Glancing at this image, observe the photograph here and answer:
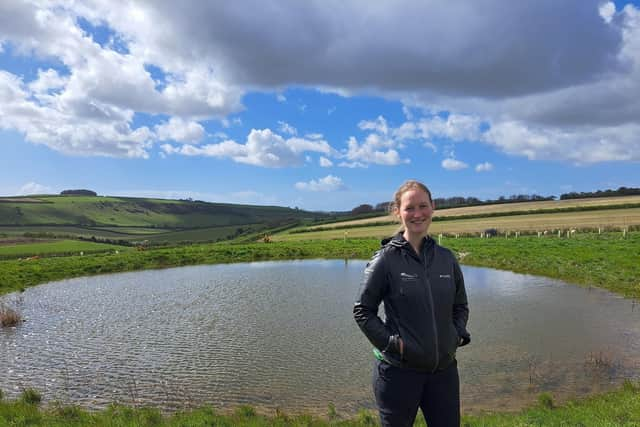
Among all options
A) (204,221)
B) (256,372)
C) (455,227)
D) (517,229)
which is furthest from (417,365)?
(204,221)

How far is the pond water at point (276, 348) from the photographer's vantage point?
8758 mm

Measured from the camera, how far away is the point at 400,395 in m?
3.92

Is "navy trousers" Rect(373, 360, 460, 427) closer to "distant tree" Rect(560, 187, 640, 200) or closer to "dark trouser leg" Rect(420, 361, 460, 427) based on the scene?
"dark trouser leg" Rect(420, 361, 460, 427)

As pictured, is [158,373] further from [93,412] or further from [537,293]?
[537,293]

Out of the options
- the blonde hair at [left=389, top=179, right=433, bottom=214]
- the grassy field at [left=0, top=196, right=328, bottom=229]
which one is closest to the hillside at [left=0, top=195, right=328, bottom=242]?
the grassy field at [left=0, top=196, right=328, bottom=229]

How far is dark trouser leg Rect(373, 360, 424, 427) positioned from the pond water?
4372mm

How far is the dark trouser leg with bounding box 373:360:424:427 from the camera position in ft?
12.9

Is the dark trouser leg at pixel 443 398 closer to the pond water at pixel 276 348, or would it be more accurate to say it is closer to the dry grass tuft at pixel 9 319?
the pond water at pixel 276 348

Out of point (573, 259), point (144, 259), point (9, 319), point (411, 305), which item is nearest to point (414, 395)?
point (411, 305)

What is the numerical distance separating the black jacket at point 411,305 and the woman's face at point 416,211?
19cm

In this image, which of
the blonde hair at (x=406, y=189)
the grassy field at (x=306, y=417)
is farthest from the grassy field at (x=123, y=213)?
the blonde hair at (x=406, y=189)

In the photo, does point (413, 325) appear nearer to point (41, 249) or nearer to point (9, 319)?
point (9, 319)

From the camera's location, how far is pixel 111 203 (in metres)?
159

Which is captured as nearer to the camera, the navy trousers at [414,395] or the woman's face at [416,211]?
the navy trousers at [414,395]
